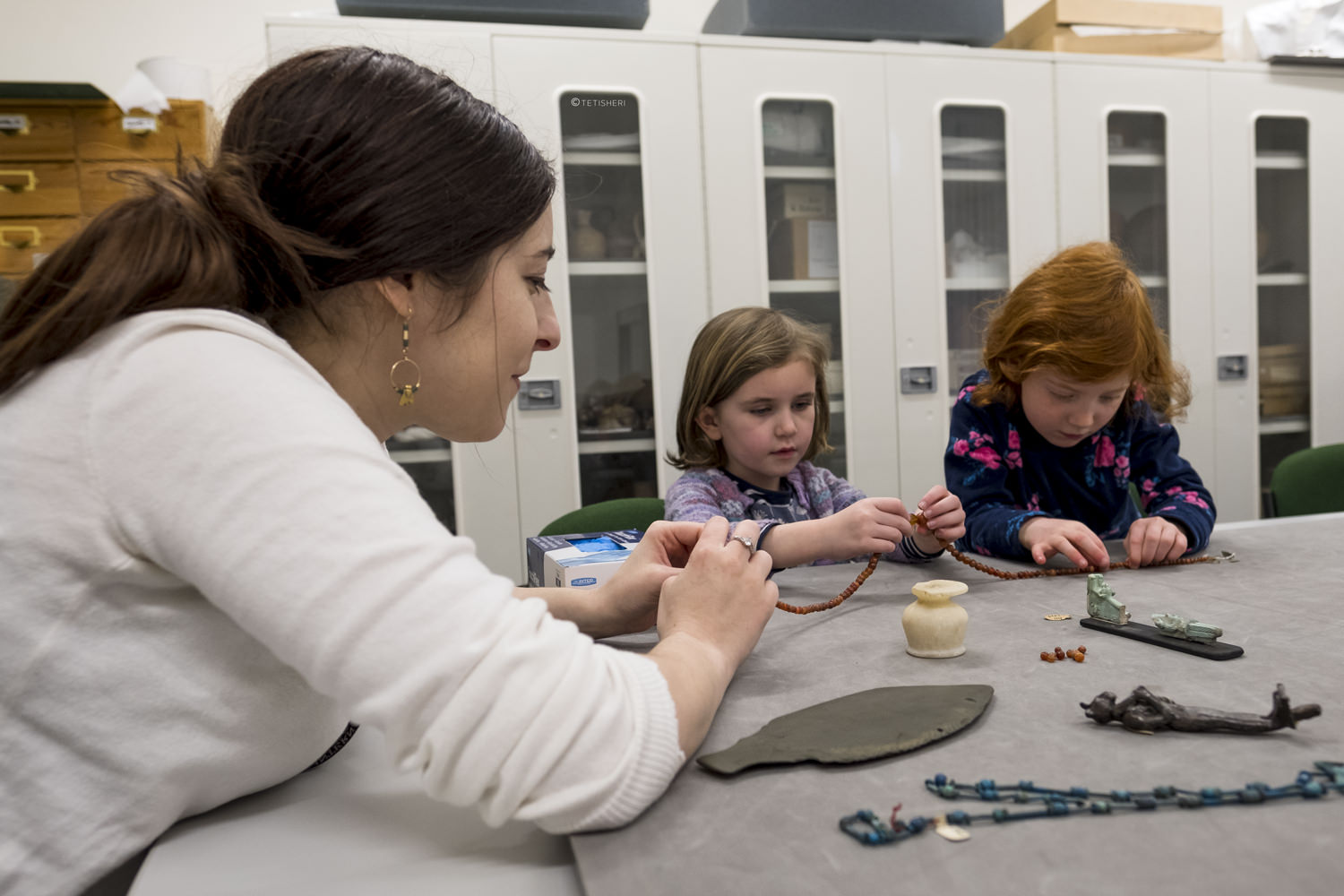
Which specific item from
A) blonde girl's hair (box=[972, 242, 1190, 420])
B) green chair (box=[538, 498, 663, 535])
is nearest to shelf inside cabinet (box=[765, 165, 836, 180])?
blonde girl's hair (box=[972, 242, 1190, 420])

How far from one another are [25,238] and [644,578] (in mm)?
2175

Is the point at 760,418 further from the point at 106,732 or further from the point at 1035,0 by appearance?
the point at 1035,0

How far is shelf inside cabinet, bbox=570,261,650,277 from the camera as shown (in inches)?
102

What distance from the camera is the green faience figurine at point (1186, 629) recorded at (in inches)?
33.1

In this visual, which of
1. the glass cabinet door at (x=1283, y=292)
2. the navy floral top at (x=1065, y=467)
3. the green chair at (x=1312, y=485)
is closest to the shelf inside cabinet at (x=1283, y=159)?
the glass cabinet door at (x=1283, y=292)

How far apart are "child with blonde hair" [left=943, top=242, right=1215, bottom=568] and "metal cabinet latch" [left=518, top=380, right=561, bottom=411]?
1206 mm

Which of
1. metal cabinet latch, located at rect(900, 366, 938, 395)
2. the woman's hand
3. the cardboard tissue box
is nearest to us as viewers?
the woman's hand

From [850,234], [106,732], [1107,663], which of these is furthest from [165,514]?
[850,234]

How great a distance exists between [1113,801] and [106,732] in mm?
617

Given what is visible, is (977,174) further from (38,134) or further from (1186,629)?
(38,134)

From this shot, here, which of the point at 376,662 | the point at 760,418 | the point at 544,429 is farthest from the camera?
the point at 544,429

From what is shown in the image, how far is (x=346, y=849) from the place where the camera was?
22.6 inches

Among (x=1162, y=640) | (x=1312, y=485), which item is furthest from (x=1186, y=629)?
(x=1312, y=485)

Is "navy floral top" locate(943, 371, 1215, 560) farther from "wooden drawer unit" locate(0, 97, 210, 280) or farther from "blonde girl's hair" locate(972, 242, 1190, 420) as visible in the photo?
"wooden drawer unit" locate(0, 97, 210, 280)
